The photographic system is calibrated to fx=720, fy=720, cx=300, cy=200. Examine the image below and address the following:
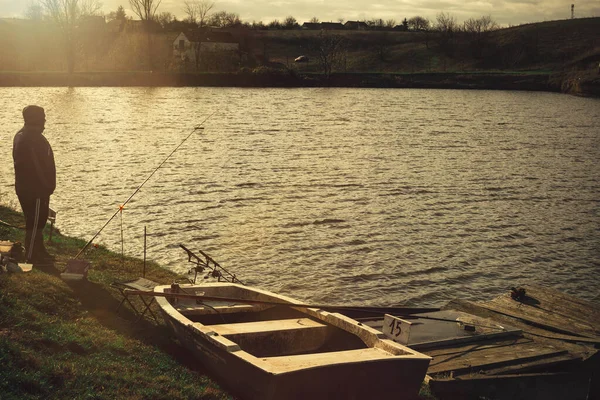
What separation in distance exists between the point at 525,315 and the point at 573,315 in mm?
1036

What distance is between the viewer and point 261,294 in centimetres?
1254

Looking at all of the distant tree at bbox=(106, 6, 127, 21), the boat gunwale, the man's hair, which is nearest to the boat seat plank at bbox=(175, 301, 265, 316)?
the boat gunwale

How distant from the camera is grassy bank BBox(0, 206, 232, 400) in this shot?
9.00 m

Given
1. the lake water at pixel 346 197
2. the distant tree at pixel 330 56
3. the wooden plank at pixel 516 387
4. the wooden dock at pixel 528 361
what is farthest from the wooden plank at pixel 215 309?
the distant tree at pixel 330 56

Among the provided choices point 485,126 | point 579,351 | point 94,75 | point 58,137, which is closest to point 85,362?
point 579,351

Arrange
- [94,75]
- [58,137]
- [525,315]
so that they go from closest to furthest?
1. [525,315]
2. [58,137]
3. [94,75]

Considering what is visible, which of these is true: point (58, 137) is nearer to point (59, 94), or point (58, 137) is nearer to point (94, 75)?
point (59, 94)

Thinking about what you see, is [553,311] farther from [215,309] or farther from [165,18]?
[165,18]

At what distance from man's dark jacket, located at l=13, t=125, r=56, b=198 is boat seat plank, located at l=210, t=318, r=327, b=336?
17.3 feet

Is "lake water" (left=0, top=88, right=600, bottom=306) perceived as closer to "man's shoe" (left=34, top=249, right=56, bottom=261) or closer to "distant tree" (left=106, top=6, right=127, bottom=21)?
"man's shoe" (left=34, top=249, right=56, bottom=261)

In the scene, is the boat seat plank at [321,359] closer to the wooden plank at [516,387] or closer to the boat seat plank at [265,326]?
the boat seat plank at [265,326]

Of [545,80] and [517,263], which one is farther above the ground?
[545,80]

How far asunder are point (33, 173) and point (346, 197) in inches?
677

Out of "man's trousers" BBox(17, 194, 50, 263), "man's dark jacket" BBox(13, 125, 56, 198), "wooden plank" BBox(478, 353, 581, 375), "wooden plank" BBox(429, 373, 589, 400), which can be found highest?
"man's dark jacket" BBox(13, 125, 56, 198)
